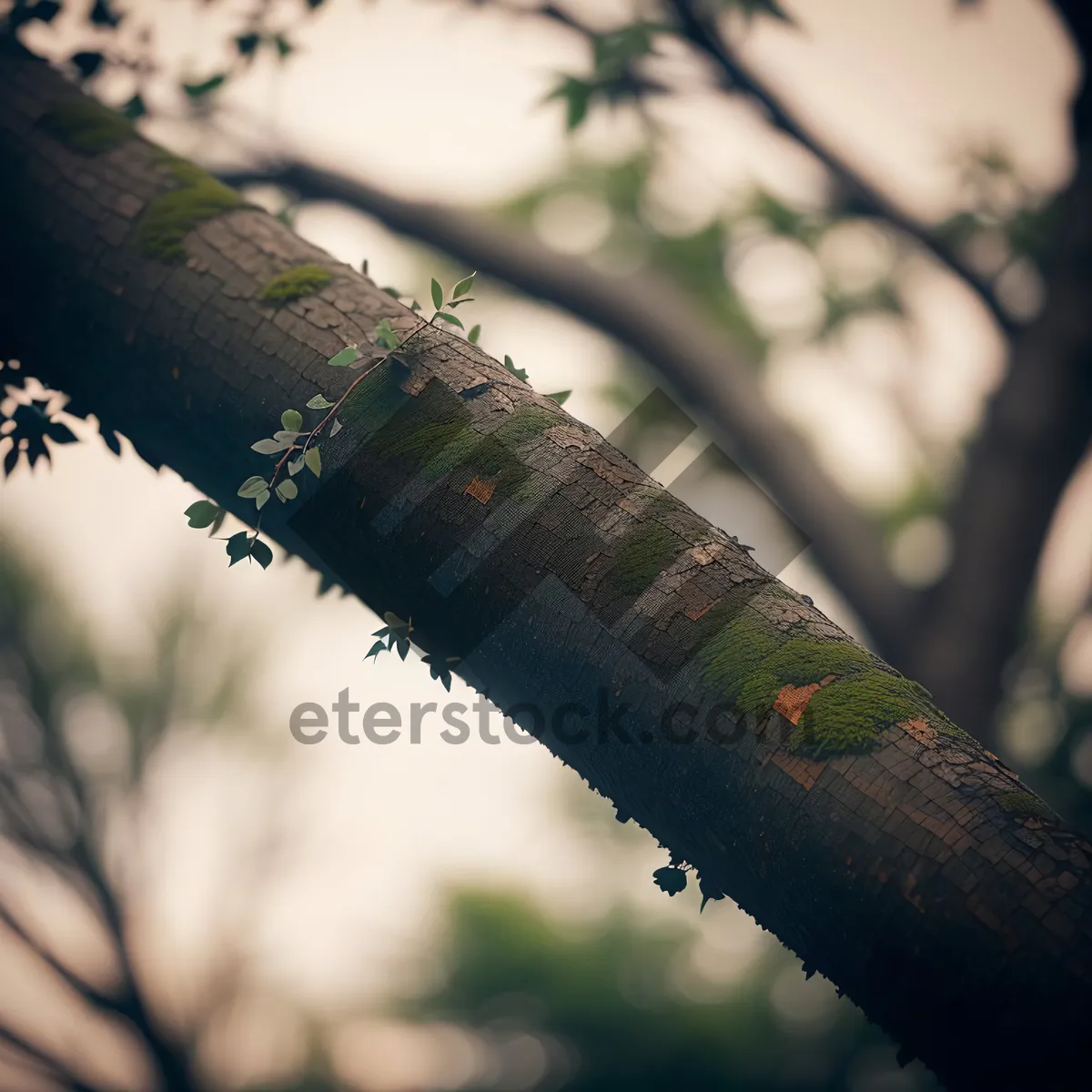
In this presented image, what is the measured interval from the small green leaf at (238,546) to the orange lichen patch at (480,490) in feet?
1.44

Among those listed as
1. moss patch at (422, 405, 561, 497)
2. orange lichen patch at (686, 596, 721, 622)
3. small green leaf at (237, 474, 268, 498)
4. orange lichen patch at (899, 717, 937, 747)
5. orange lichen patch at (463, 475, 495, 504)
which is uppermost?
moss patch at (422, 405, 561, 497)

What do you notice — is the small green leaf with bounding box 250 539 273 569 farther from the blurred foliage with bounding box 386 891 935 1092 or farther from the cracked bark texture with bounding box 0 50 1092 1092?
the blurred foliage with bounding box 386 891 935 1092

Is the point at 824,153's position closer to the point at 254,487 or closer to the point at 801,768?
the point at 254,487

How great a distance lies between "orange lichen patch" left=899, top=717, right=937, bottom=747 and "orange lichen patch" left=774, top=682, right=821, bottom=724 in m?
0.10

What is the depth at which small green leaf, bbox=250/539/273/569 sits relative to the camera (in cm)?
136

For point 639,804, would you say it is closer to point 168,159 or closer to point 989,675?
point 168,159

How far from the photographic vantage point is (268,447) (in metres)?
1.21

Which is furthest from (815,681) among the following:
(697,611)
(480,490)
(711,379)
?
(711,379)

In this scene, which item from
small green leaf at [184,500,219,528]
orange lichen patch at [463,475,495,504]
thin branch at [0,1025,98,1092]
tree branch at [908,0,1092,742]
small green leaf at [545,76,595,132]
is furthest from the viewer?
thin branch at [0,1025,98,1092]

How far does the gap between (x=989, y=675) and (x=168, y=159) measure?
440cm

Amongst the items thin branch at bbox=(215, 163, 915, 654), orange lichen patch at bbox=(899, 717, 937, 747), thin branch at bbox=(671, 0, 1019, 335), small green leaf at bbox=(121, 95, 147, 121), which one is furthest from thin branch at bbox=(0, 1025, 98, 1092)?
thin branch at bbox=(671, 0, 1019, 335)

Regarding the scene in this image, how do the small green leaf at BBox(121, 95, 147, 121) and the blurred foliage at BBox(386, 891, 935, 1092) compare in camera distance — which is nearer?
the small green leaf at BBox(121, 95, 147, 121)

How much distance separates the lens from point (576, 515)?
3.54 feet

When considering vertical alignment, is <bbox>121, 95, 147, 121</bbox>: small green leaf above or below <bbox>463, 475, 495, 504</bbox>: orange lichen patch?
above
